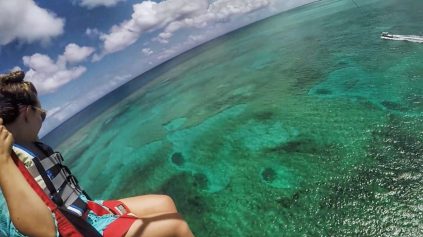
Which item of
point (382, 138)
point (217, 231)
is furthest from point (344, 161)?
point (217, 231)

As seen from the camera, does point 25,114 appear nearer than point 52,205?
No

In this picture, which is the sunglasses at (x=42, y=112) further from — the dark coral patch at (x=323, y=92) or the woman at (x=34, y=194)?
the dark coral patch at (x=323, y=92)

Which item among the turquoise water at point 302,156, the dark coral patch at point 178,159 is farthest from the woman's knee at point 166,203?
the dark coral patch at point 178,159

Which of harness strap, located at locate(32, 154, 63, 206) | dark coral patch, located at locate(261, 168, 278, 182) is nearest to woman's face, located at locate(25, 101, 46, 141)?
harness strap, located at locate(32, 154, 63, 206)

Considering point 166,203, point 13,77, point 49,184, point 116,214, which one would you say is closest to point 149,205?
point 166,203

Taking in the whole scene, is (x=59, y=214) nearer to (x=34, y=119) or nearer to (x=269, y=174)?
(x=34, y=119)

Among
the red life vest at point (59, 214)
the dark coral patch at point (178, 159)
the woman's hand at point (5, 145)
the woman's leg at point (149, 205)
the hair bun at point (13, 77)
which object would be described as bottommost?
the dark coral patch at point (178, 159)
